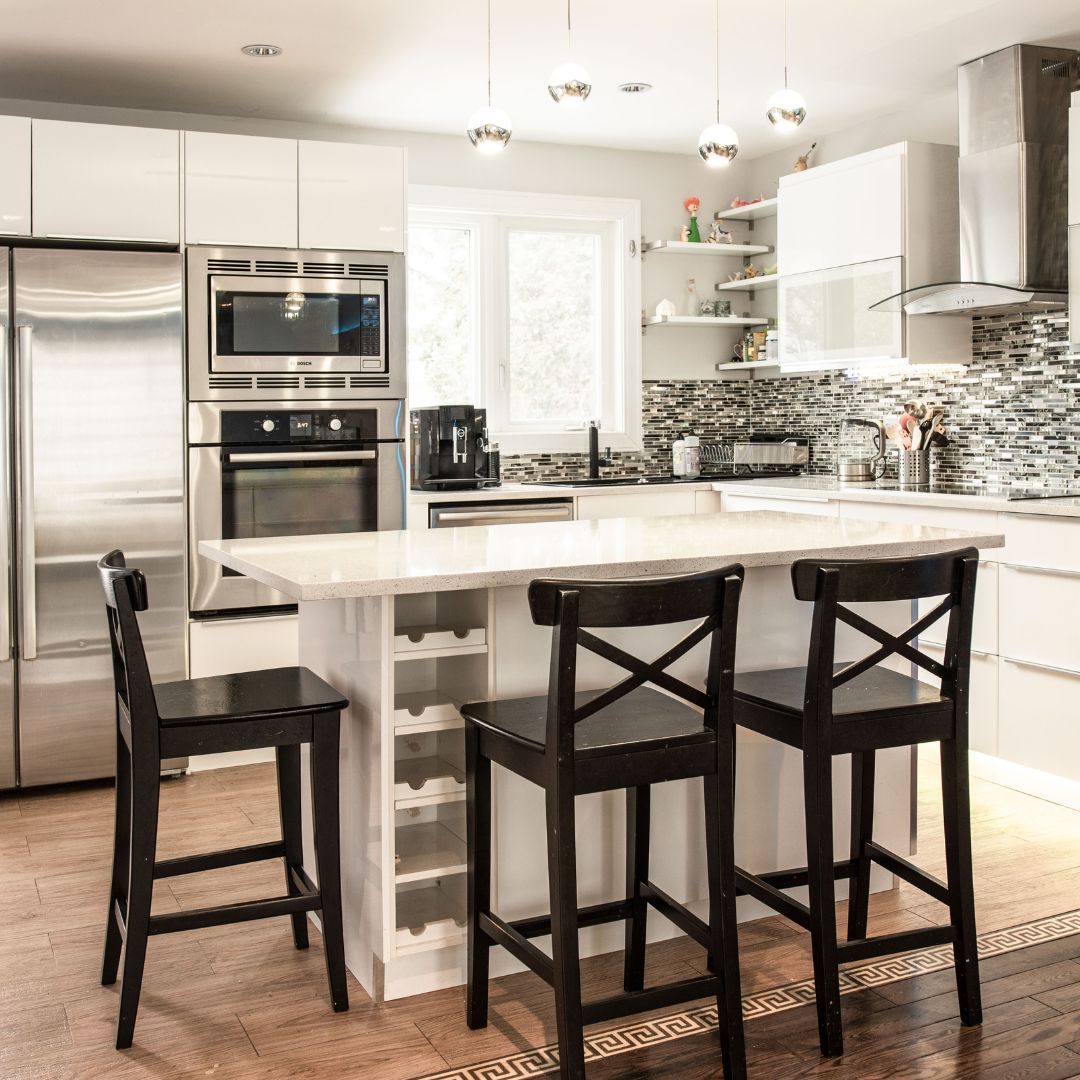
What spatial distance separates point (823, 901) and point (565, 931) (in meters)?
0.55

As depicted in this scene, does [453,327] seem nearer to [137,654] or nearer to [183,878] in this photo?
[183,878]

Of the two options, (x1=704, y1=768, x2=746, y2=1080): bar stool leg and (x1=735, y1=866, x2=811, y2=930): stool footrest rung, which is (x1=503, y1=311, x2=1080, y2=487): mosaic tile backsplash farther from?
(x1=704, y1=768, x2=746, y2=1080): bar stool leg

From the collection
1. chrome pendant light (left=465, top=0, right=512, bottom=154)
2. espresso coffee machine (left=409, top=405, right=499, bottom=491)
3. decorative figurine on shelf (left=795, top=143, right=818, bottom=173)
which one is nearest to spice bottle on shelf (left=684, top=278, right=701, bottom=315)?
decorative figurine on shelf (left=795, top=143, right=818, bottom=173)

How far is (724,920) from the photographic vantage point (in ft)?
7.27

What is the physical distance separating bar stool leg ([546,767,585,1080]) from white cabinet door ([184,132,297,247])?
2961mm

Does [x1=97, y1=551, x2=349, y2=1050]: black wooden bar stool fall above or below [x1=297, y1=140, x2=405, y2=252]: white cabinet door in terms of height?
below

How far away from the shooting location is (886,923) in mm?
2947

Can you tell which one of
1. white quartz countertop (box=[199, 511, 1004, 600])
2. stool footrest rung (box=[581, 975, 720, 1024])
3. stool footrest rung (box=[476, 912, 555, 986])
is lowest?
stool footrest rung (box=[581, 975, 720, 1024])

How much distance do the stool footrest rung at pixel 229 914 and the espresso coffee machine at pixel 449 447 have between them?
2811 millimetres

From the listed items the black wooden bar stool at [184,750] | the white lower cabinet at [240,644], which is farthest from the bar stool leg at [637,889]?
Result: the white lower cabinet at [240,644]

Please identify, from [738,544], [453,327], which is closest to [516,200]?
[453,327]

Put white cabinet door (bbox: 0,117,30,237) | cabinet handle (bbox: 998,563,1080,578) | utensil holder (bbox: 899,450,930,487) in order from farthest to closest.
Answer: utensil holder (bbox: 899,450,930,487) < white cabinet door (bbox: 0,117,30,237) < cabinet handle (bbox: 998,563,1080,578)

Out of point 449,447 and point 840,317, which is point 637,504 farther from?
point 840,317

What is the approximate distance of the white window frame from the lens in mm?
5570
